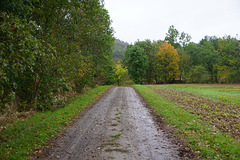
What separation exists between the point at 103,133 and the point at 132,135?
1.25 m

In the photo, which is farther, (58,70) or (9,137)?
(58,70)

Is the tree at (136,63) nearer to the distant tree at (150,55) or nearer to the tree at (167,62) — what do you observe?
the tree at (167,62)

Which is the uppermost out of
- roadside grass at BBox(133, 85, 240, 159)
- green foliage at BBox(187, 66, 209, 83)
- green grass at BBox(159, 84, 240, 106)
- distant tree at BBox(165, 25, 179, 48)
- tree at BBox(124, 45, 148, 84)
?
→ distant tree at BBox(165, 25, 179, 48)

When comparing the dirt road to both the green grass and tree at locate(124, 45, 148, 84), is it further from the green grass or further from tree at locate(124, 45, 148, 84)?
tree at locate(124, 45, 148, 84)

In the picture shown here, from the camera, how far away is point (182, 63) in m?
59.5

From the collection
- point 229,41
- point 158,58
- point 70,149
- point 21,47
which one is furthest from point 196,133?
point 229,41

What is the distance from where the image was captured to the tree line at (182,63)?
5238cm

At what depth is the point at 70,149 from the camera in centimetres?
570

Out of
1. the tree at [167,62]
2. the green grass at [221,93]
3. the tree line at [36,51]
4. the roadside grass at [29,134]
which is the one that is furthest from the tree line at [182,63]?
the roadside grass at [29,134]

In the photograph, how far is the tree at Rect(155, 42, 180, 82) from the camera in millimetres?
54344

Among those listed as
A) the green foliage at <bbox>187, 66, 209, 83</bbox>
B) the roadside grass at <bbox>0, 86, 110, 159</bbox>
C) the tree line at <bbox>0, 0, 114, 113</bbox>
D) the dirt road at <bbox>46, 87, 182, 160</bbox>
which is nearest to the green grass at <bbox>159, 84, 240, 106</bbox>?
the dirt road at <bbox>46, 87, 182, 160</bbox>

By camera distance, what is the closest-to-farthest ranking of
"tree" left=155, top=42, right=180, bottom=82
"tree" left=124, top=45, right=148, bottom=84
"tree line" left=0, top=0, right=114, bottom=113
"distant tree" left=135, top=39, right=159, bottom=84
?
"tree line" left=0, top=0, right=114, bottom=113
"tree" left=124, top=45, right=148, bottom=84
"tree" left=155, top=42, right=180, bottom=82
"distant tree" left=135, top=39, right=159, bottom=84

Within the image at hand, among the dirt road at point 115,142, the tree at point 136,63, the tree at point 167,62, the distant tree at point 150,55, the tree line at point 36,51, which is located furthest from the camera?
the distant tree at point 150,55

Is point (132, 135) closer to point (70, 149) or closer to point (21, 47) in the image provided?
point (70, 149)
